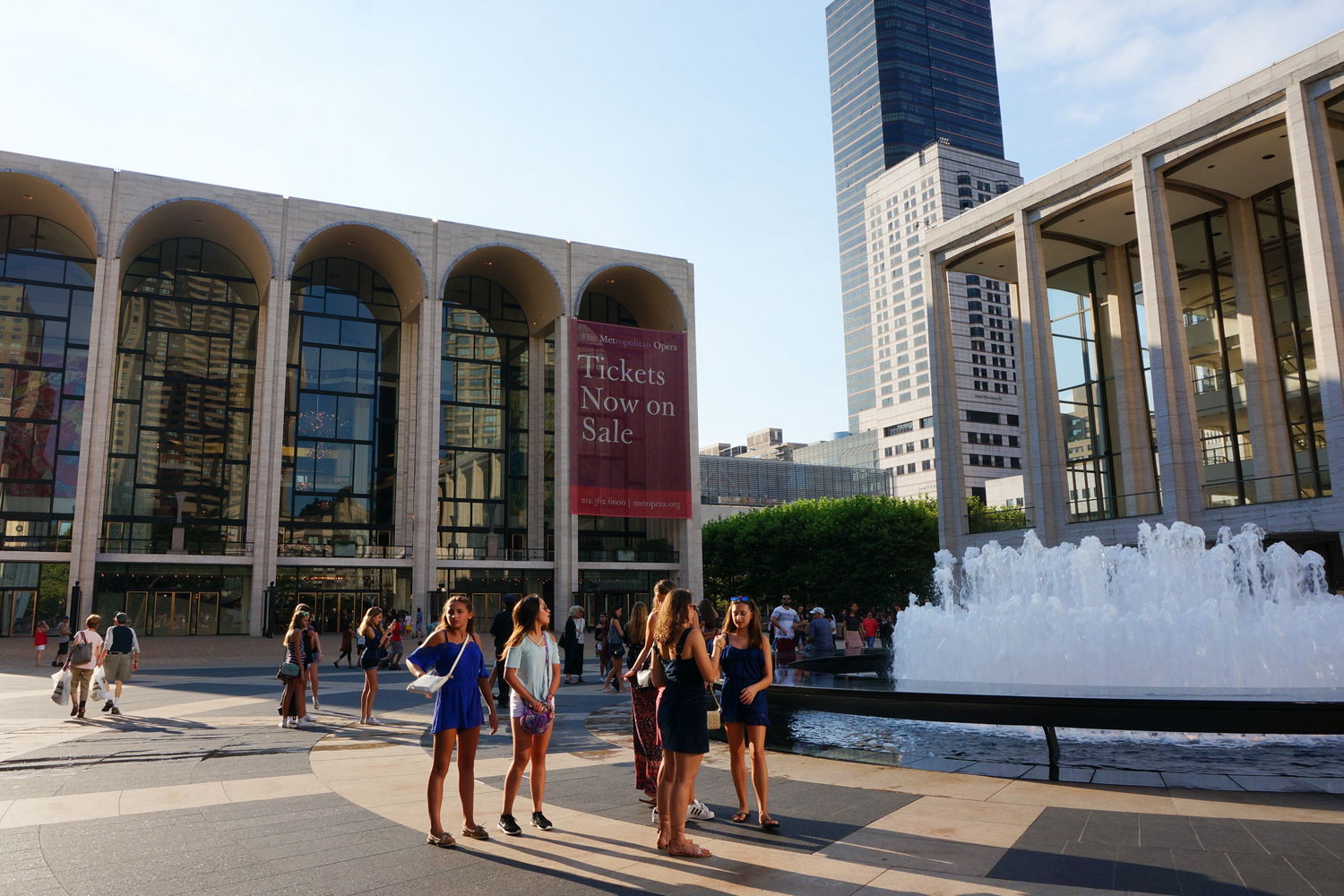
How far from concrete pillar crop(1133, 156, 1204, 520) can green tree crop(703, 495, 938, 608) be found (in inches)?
895

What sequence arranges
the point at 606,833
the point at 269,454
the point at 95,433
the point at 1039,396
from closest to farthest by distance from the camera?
1. the point at 606,833
2. the point at 1039,396
3. the point at 95,433
4. the point at 269,454

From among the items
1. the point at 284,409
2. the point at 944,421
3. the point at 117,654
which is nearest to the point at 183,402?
the point at 284,409

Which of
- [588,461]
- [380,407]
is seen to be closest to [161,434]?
[380,407]

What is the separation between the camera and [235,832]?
6609mm

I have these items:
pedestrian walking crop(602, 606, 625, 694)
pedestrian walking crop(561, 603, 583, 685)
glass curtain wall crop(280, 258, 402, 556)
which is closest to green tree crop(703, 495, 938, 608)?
glass curtain wall crop(280, 258, 402, 556)

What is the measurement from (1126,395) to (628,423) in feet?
81.2

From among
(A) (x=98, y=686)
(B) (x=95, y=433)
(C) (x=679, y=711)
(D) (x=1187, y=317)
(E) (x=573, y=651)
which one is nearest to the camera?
(C) (x=679, y=711)

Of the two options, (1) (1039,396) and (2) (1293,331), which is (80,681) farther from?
(2) (1293,331)

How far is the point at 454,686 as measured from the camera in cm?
646

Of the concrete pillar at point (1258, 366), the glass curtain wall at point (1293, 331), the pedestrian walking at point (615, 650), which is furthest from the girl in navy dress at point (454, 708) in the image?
the glass curtain wall at point (1293, 331)

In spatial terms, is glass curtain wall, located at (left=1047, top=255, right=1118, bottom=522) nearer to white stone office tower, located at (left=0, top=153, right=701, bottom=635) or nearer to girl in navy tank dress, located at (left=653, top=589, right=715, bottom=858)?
white stone office tower, located at (left=0, top=153, right=701, bottom=635)

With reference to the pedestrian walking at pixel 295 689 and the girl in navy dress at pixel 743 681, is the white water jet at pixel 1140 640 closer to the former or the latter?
the girl in navy dress at pixel 743 681

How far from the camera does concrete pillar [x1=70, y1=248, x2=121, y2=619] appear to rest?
37531mm

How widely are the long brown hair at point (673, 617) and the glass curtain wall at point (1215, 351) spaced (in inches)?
1295
